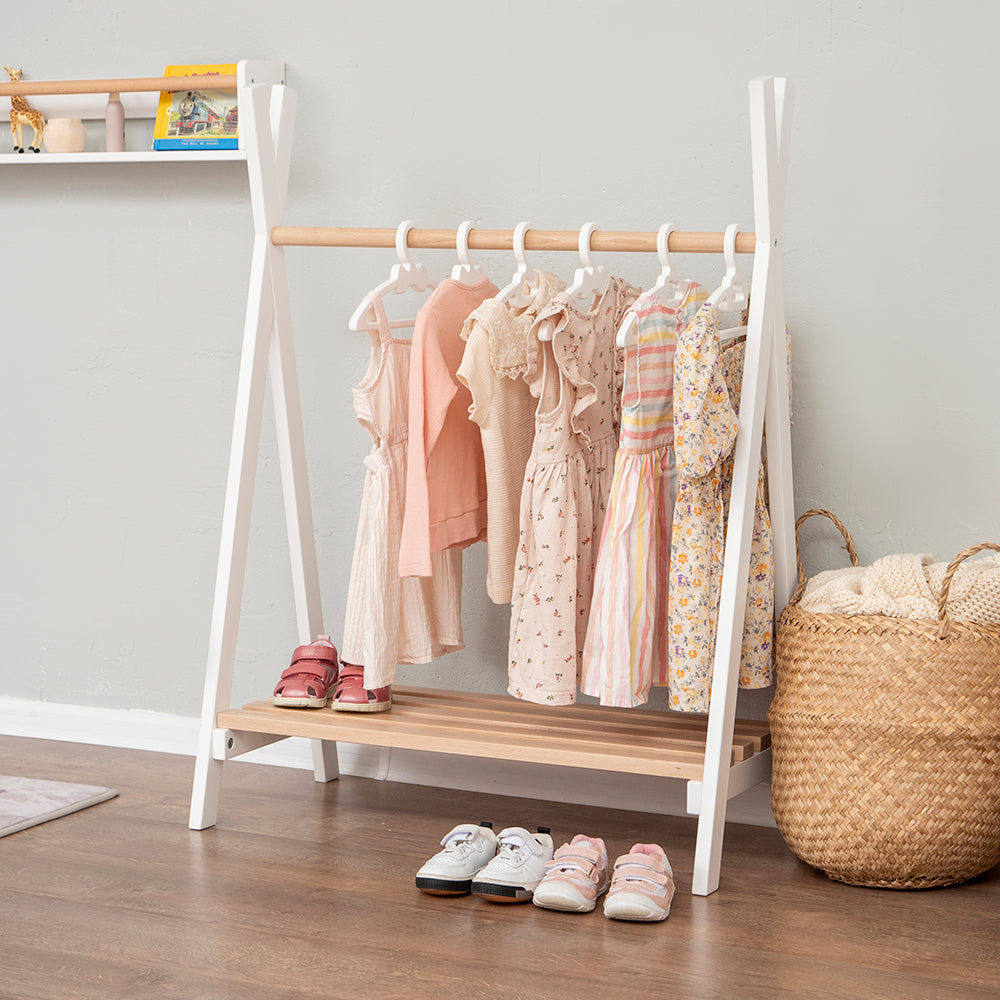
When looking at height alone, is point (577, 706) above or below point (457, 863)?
above

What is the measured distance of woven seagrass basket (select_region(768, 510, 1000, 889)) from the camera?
2047 mm

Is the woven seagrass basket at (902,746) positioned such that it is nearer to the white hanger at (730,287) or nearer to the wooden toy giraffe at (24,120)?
the white hanger at (730,287)

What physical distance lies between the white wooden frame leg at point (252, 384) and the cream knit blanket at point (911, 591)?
1.05 meters

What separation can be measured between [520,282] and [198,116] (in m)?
1.05

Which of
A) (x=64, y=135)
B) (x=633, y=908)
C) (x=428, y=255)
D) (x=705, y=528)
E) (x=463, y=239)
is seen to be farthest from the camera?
(x=64, y=135)

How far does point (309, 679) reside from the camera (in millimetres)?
2451

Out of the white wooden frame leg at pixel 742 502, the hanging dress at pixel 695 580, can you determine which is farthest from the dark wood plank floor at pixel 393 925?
the hanging dress at pixel 695 580

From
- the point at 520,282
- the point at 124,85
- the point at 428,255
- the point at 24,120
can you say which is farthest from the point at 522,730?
the point at 24,120

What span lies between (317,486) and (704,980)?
1.50m

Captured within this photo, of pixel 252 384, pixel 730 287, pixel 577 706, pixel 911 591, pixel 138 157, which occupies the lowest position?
pixel 577 706

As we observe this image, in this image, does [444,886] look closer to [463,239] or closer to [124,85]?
[463,239]

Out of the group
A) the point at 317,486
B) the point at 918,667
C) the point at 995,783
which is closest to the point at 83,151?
the point at 317,486

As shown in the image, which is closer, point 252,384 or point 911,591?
point 911,591

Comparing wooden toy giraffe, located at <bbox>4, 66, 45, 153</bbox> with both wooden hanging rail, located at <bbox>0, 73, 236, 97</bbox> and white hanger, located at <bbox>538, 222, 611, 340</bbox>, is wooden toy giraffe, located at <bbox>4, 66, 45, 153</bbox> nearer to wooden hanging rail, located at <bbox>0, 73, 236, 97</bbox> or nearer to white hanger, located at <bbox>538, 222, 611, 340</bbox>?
wooden hanging rail, located at <bbox>0, 73, 236, 97</bbox>
